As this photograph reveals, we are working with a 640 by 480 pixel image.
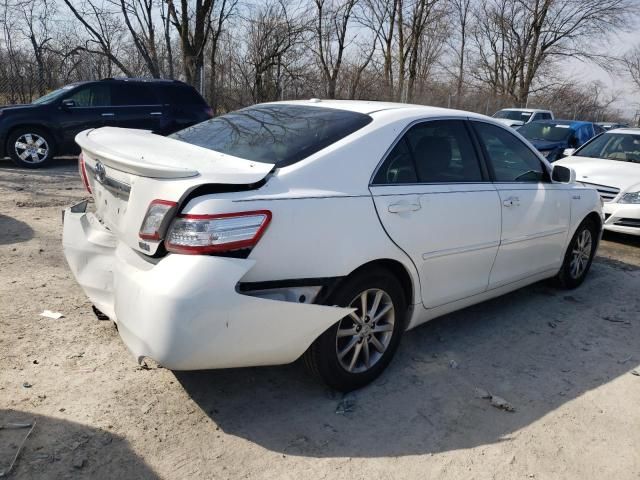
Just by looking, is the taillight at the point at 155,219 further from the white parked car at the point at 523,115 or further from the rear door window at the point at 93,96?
the white parked car at the point at 523,115

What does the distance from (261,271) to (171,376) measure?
1.10m

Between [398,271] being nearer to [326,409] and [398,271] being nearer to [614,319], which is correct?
[326,409]

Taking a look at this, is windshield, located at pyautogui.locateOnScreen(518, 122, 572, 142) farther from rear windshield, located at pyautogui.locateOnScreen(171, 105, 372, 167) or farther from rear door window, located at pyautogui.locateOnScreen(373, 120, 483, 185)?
rear windshield, located at pyautogui.locateOnScreen(171, 105, 372, 167)

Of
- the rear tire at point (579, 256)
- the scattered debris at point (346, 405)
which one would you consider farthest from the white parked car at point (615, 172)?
the scattered debris at point (346, 405)

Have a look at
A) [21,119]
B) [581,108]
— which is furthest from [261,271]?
[581,108]

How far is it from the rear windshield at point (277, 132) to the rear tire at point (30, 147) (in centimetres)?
746

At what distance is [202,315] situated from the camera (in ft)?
7.91

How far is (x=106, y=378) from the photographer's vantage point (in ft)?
10.3

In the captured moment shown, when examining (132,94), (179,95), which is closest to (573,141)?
(179,95)

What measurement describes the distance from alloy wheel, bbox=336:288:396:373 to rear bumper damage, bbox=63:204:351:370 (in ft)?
0.78

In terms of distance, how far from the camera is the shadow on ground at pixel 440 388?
2.83m

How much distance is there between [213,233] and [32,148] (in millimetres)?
9039

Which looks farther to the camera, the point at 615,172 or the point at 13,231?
the point at 615,172

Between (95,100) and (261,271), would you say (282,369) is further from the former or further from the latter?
(95,100)
